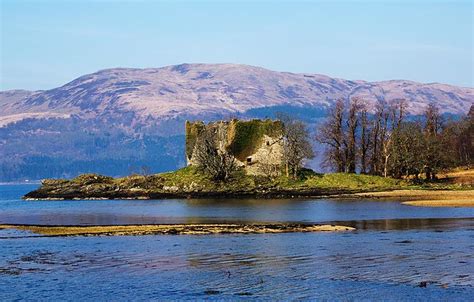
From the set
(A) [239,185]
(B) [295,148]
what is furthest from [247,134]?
(A) [239,185]

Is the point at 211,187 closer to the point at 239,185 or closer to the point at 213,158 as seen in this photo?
the point at 239,185

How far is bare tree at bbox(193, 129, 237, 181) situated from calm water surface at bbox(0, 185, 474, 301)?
42.9 meters

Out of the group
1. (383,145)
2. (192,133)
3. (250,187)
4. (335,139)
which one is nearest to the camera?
(250,187)

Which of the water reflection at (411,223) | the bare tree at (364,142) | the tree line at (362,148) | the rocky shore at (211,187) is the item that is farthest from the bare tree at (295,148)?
the water reflection at (411,223)

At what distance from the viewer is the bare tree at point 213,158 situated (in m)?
103

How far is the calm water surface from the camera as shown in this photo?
97.0 feet

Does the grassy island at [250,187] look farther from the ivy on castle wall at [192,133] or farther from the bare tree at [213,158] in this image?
the ivy on castle wall at [192,133]

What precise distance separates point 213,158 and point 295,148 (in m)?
11.1

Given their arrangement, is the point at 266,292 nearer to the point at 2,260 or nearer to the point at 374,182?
the point at 2,260

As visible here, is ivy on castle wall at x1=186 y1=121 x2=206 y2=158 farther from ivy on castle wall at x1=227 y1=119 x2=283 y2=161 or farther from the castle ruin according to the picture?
ivy on castle wall at x1=227 y1=119 x2=283 y2=161

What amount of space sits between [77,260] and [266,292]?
13284mm

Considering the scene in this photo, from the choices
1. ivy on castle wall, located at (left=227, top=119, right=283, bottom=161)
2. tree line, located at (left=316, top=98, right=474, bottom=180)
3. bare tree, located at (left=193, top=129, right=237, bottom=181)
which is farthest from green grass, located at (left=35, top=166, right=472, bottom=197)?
tree line, located at (left=316, top=98, right=474, bottom=180)

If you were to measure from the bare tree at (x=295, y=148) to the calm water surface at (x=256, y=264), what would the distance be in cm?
4166

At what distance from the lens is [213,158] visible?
103 meters
